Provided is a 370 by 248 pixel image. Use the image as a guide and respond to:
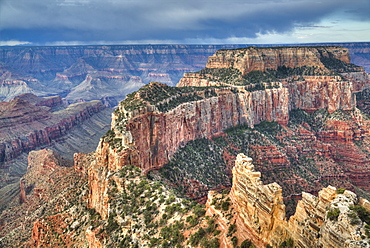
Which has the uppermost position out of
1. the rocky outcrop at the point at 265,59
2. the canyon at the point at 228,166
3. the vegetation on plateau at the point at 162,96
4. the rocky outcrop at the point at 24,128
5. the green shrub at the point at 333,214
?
the rocky outcrop at the point at 265,59

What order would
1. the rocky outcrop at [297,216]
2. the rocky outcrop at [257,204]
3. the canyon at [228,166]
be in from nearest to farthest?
the rocky outcrop at [297,216] < the rocky outcrop at [257,204] < the canyon at [228,166]

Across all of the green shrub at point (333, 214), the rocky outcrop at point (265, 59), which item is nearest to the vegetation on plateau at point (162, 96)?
the rocky outcrop at point (265, 59)

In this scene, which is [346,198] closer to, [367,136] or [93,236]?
[93,236]

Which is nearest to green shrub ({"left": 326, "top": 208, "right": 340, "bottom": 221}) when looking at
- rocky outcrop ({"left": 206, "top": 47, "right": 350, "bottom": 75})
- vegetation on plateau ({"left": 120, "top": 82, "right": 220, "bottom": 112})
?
vegetation on plateau ({"left": 120, "top": 82, "right": 220, "bottom": 112})

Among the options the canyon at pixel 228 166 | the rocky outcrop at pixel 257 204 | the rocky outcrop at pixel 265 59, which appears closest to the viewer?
the rocky outcrop at pixel 257 204

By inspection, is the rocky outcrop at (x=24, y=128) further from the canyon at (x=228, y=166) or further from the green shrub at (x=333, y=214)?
the green shrub at (x=333, y=214)

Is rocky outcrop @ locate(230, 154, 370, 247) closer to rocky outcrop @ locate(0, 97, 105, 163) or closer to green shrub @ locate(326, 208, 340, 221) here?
green shrub @ locate(326, 208, 340, 221)
